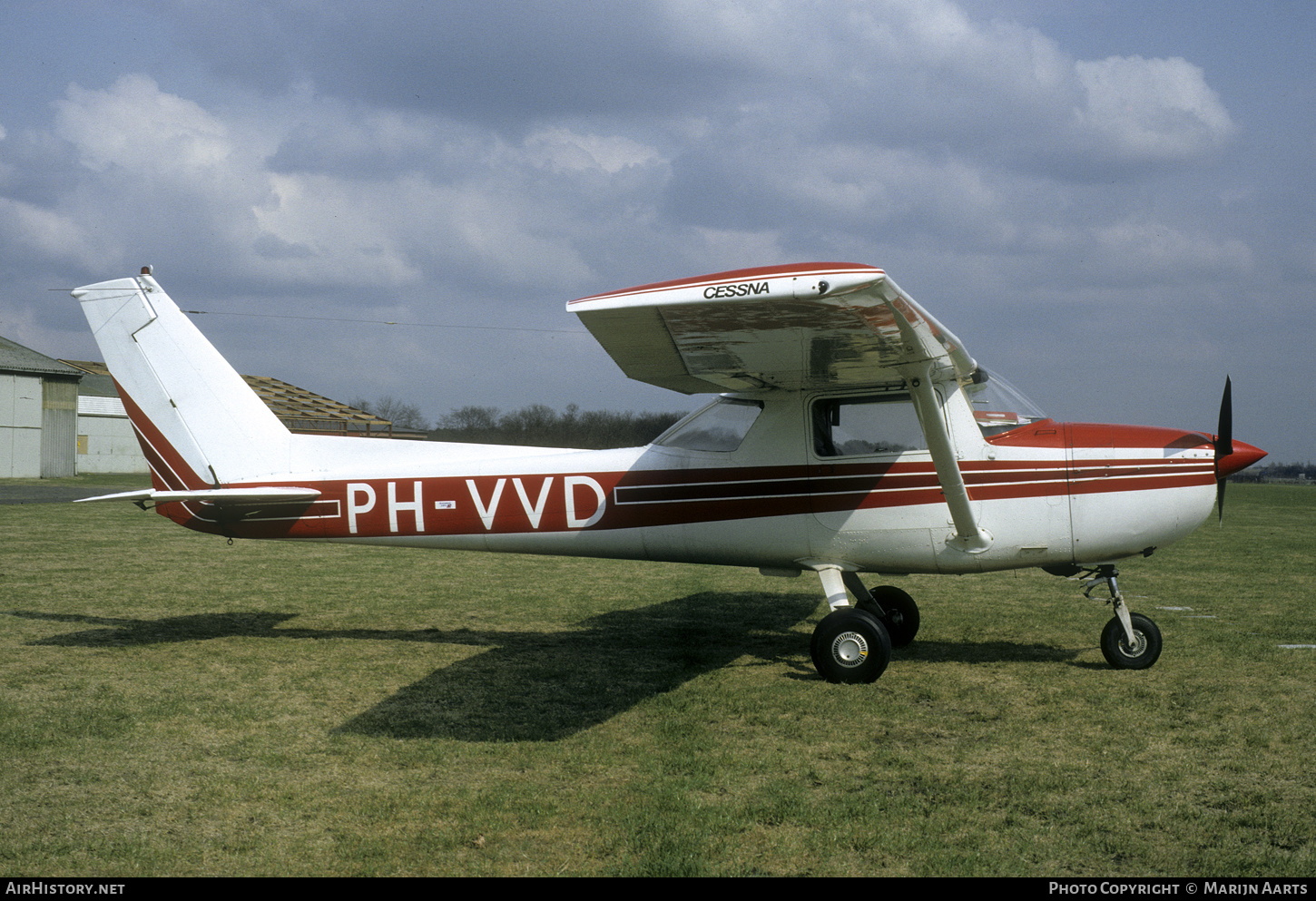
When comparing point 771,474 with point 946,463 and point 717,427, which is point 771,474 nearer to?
point 717,427

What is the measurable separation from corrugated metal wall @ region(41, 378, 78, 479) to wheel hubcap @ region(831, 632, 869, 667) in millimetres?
45831

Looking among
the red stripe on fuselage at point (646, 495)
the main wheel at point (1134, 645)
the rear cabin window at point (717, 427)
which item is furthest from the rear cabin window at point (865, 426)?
the main wheel at point (1134, 645)

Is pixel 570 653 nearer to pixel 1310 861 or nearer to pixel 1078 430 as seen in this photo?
pixel 1078 430

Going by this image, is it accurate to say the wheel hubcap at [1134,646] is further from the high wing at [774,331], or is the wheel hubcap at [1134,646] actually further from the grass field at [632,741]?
the high wing at [774,331]

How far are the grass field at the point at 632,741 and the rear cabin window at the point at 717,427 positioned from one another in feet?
5.59

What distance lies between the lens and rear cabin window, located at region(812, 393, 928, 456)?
22.2ft

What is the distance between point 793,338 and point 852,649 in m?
2.23

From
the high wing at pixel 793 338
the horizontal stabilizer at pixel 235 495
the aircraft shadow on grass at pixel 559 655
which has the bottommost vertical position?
the aircraft shadow on grass at pixel 559 655

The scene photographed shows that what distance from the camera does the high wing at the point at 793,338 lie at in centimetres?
442

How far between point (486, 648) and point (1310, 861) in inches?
225

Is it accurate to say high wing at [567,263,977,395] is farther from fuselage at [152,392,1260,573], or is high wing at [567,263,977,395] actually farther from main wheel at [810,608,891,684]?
main wheel at [810,608,891,684]

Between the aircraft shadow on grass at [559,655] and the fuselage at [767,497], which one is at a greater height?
the fuselage at [767,497]

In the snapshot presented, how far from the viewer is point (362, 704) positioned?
582 centimetres

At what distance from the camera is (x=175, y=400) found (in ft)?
25.7
